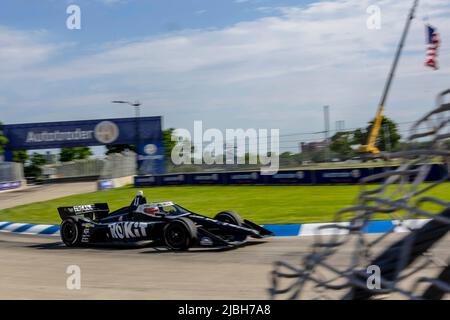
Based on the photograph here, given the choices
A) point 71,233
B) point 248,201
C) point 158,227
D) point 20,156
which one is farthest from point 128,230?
point 20,156

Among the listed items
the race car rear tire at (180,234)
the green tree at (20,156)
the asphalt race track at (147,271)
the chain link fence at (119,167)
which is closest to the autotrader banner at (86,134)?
the chain link fence at (119,167)

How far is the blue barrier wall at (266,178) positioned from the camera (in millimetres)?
22078

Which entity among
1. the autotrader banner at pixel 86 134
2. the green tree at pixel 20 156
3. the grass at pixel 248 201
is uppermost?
the autotrader banner at pixel 86 134

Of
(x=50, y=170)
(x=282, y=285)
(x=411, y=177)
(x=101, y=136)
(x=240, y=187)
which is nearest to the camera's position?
(x=411, y=177)

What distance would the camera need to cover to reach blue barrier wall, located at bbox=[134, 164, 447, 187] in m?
22.1

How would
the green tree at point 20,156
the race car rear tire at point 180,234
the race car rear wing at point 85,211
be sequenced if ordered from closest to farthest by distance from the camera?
the race car rear tire at point 180,234, the race car rear wing at point 85,211, the green tree at point 20,156

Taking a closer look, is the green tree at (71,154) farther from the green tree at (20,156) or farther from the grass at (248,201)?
the grass at (248,201)

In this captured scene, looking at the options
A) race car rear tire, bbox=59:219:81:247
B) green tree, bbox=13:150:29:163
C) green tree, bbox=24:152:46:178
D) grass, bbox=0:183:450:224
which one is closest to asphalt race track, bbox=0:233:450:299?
race car rear tire, bbox=59:219:81:247

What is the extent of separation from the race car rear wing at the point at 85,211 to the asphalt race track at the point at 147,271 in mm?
806

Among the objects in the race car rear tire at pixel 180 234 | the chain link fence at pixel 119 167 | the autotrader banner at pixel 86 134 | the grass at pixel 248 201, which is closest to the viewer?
the race car rear tire at pixel 180 234

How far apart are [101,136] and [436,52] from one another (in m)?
24.1

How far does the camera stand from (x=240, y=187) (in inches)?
1001
